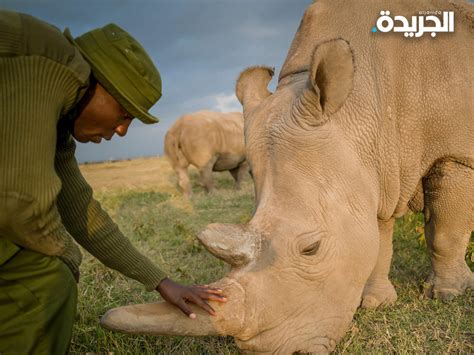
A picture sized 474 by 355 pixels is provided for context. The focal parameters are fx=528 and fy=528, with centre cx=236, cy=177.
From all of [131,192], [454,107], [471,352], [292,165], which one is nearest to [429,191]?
[454,107]

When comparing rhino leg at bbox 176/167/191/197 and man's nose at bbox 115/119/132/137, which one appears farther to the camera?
rhino leg at bbox 176/167/191/197

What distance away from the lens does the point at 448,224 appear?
374cm

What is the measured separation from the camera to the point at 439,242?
3.83m

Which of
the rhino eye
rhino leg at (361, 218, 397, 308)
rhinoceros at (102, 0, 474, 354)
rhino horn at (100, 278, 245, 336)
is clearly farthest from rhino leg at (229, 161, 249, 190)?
rhino horn at (100, 278, 245, 336)

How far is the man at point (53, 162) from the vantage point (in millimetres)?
1801

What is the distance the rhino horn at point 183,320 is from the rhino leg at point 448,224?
1979mm

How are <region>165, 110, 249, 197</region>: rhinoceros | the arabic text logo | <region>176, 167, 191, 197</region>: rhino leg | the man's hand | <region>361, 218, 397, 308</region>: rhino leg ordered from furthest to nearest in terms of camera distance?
1. <region>165, 110, 249, 197</region>: rhinoceros
2. <region>176, 167, 191, 197</region>: rhino leg
3. <region>361, 218, 397, 308</region>: rhino leg
4. the arabic text logo
5. the man's hand

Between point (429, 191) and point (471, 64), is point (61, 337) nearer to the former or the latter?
point (429, 191)

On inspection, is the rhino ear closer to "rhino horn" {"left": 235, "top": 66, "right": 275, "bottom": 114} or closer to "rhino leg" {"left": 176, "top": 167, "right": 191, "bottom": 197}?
"rhino horn" {"left": 235, "top": 66, "right": 275, "bottom": 114}

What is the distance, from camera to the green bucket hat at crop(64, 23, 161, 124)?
83.8 inches

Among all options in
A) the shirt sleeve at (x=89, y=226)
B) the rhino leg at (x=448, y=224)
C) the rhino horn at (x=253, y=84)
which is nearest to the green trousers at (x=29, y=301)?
the shirt sleeve at (x=89, y=226)

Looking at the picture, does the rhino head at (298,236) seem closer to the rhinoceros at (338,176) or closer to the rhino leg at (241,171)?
the rhinoceros at (338,176)

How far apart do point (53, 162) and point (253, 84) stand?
5.86 feet

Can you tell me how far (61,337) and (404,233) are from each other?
416cm
